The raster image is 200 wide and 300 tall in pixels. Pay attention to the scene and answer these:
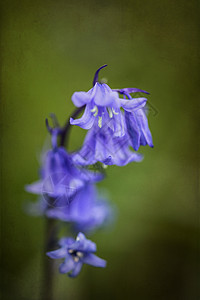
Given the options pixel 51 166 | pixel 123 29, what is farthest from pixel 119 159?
pixel 123 29

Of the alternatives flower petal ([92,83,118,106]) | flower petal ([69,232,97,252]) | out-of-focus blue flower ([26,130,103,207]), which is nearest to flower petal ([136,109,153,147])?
flower petal ([92,83,118,106])

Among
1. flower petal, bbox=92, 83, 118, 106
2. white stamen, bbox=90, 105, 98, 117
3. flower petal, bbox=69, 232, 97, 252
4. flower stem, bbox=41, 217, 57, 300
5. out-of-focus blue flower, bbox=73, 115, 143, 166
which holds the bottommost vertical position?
flower stem, bbox=41, 217, 57, 300

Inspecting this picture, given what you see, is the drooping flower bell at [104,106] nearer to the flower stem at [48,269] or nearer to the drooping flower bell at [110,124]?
the drooping flower bell at [110,124]

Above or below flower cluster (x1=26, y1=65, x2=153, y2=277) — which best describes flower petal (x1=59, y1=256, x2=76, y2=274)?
below

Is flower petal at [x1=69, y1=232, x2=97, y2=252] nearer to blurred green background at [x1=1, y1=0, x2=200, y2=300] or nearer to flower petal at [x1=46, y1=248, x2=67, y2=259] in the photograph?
flower petal at [x1=46, y1=248, x2=67, y2=259]

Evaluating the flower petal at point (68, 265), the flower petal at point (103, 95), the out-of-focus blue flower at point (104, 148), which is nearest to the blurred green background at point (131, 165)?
the flower petal at point (68, 265)

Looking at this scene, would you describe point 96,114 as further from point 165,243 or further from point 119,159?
point 165,243
